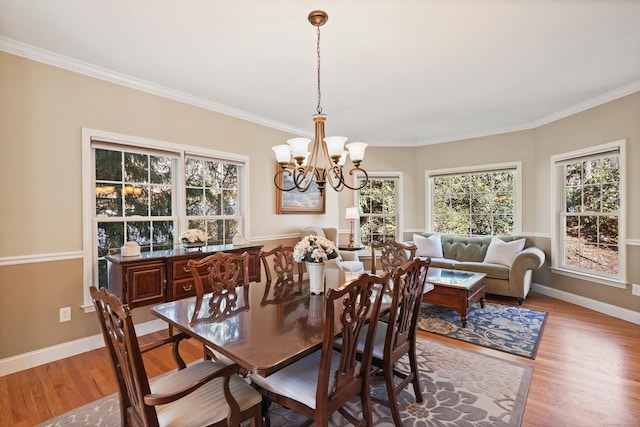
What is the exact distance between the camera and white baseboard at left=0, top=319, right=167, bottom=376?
8.26 feet

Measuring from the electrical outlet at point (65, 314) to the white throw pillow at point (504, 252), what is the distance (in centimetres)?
521

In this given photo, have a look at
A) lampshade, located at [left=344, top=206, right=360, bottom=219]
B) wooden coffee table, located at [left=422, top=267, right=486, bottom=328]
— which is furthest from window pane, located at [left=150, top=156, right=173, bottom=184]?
wooden coffee table, located at [left=422, top=267, right=486, bottom=328]

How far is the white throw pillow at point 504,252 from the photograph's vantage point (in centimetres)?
451

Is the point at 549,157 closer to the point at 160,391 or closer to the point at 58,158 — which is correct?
the point at 160,391

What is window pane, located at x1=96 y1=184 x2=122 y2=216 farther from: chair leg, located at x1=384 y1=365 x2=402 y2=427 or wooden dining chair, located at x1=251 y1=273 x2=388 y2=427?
chair leg, located at x1=384 y1=365 x2=402 y2=427

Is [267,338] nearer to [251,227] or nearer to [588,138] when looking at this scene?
[251,227]

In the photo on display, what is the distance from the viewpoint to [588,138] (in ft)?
13.3

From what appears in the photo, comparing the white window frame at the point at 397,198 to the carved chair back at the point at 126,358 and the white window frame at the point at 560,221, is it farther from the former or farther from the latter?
the carved chair back at the point at 126,358

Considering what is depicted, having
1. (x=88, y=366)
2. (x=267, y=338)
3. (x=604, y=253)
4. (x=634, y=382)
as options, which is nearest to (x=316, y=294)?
(x=267, y=338)

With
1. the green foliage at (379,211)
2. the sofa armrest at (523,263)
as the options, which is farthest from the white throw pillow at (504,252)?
the green foliage at (379,211)

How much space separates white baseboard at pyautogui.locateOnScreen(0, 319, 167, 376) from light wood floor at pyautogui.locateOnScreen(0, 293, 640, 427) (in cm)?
6

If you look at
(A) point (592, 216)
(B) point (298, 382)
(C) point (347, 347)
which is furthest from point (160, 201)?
(A) point (592, 216)

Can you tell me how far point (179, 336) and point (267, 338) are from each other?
2.09ft

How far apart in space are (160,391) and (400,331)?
1362 mm
